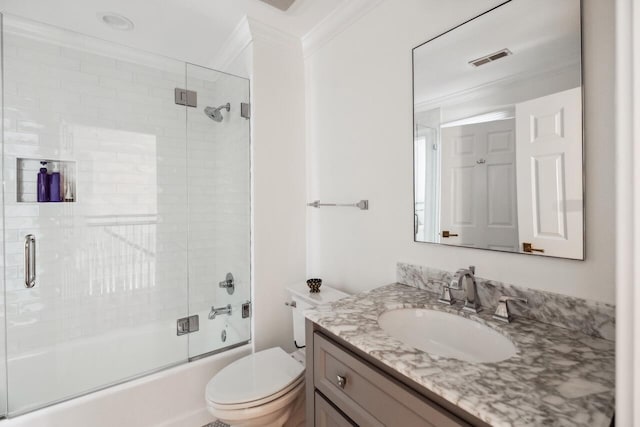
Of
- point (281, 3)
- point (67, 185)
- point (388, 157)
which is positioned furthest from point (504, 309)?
point (67, 185)

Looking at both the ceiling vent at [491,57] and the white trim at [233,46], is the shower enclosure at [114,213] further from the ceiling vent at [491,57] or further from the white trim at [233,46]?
the ceiling vent at [491,57]

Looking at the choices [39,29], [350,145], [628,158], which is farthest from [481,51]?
[39,29]

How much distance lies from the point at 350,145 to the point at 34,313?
2.27m

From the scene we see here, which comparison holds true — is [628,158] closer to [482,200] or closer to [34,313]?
[482,200]

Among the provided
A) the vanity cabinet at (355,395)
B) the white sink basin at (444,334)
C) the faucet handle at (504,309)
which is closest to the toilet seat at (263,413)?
the vanity cabinet at (355,395)

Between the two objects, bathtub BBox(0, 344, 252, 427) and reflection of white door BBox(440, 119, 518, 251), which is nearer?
reflection of white door BBox(440, 119, 518, 251)

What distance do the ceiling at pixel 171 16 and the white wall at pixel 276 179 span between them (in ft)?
0.46

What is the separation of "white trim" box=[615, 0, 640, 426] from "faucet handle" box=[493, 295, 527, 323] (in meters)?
0.60

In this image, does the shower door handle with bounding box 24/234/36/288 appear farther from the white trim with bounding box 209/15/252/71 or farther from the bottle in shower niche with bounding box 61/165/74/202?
the white trim with bounding box 209/15/252/71

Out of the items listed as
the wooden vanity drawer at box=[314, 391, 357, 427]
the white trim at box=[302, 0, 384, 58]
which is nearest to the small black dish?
the wooden vanity drawer at box=[314, 391, 357, 427]

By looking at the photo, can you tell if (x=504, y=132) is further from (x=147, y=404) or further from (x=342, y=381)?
(x=147, y=404)

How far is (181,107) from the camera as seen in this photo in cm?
220

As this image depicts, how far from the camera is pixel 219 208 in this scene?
2369mm

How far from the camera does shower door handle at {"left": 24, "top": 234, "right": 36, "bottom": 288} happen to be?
189 centimetres
